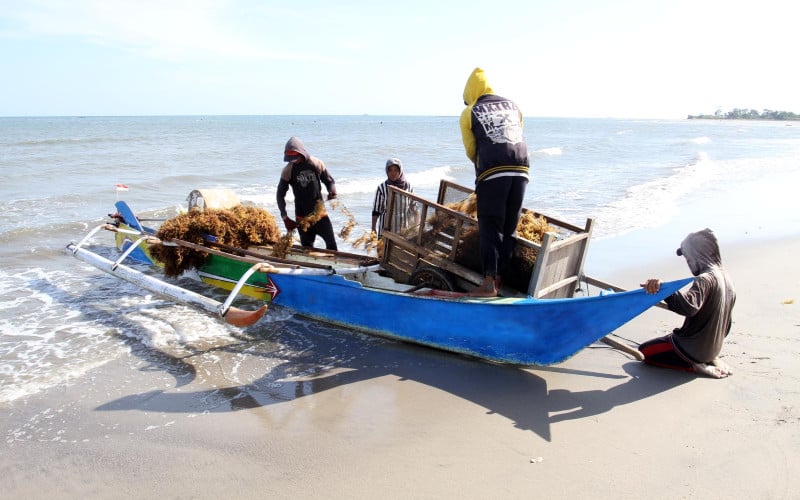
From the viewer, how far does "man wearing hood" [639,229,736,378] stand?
15.1ft

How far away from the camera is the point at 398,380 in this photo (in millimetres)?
5145

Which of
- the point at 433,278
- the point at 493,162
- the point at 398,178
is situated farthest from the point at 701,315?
the point at 398,178

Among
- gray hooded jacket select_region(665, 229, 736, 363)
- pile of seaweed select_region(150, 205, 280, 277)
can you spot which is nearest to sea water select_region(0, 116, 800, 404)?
pile of seaweed select_region(150, 205, 280, 277)

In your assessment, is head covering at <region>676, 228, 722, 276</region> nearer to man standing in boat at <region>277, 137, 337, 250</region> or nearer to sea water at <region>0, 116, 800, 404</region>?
sea water at <region>0, 116, 800, 404</region>

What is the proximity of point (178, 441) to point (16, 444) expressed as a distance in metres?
1.20

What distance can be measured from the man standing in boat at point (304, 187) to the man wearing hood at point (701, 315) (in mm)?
4127

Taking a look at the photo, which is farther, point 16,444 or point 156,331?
point 156,331

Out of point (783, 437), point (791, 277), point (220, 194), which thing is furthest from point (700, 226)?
point (220, 194)

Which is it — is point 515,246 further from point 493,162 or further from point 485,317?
point 493,162

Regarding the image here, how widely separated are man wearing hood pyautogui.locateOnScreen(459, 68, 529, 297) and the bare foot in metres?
1.85

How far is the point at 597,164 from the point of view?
27.0 metres

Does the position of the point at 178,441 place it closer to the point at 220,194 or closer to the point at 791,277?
the point at 220,194

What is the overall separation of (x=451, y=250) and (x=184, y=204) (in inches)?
475

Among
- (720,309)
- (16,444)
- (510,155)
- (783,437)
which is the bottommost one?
(16,444)
